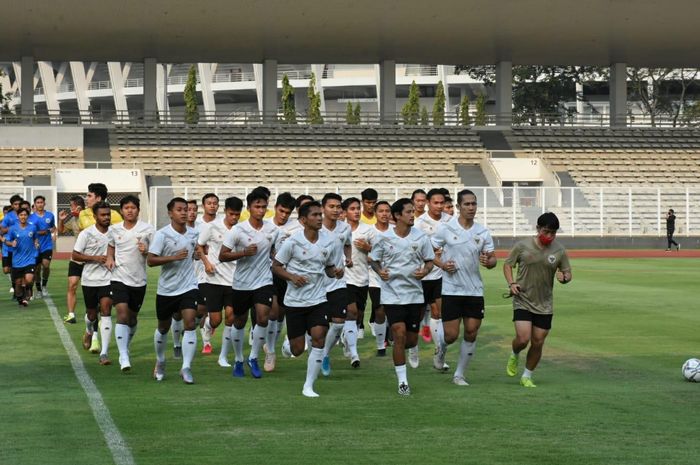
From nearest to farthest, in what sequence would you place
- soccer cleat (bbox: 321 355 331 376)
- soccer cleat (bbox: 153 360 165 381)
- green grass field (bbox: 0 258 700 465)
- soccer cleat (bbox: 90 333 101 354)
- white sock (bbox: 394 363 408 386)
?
green grass field (bbox: 0 258 700 465), white sock (bbox: 394 363 408 386), soccer cleat (bbox: 153 360 165 381), soccer cleat (bbox: 321 355 331 376), soccer cleat (bbox: 90 333 101 354)

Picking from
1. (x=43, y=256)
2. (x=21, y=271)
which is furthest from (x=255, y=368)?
(x=43, y=256)

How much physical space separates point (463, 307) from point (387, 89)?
46559mm

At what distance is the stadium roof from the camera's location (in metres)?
46.0

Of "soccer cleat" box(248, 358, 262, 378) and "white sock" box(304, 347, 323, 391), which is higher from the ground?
"white sock" box(304, 347, 323, 391)

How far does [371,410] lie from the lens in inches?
429

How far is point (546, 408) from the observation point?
36.3 feet

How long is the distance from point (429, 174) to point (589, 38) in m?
9.06

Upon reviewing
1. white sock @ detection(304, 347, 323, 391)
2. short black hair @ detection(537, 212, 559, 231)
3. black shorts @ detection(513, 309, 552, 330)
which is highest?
short black hair @ detection(537, 212, 559, 231)

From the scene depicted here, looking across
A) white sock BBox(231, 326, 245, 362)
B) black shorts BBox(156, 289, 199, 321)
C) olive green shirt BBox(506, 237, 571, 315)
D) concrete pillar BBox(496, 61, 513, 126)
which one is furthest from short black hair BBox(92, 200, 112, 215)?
concrete pillar BBox(496, 61, 513, 126)

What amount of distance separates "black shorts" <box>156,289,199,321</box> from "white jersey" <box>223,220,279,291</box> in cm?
62

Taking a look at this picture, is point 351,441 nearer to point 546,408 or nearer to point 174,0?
point 546,408

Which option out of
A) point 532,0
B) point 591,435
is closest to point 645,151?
point 532,0

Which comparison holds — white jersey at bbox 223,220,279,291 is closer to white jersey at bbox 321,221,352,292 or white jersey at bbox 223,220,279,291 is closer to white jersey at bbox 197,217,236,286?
white jersey at bbox 321,221,352,292

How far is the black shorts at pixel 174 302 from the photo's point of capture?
12.8 m
